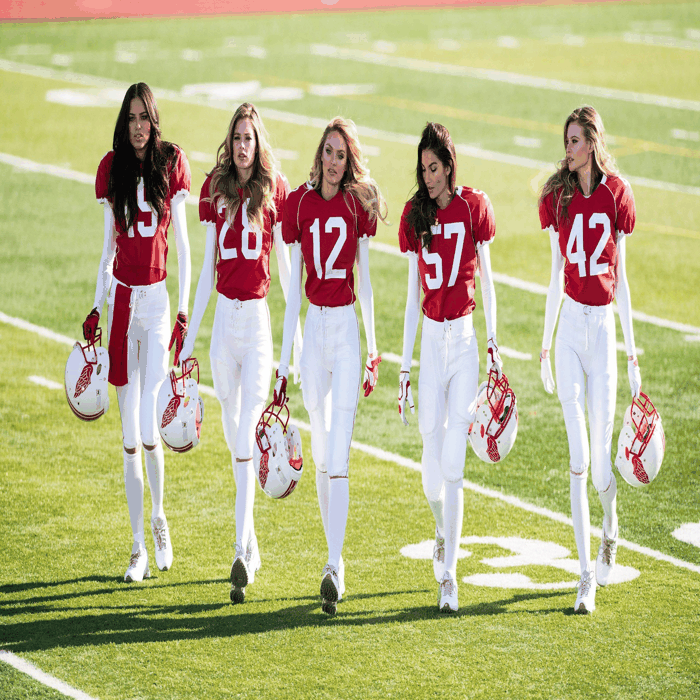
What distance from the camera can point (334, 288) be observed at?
6449 millimetres

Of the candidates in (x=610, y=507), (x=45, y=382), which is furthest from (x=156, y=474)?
(x=45, y=382)

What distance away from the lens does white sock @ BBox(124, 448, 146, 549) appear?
22.6 ft

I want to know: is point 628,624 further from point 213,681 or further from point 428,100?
point 428,100

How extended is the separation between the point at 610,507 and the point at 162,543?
8.24ft

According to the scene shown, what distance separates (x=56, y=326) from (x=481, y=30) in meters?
21.8

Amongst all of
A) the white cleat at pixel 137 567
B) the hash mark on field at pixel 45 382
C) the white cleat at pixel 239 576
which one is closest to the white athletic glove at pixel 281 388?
the white cleat at pixel 239 576

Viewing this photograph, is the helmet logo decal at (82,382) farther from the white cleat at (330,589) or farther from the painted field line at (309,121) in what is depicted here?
the painted field line at (309,121)

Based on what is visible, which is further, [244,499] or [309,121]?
[309,121]

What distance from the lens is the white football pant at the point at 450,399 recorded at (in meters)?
6.37

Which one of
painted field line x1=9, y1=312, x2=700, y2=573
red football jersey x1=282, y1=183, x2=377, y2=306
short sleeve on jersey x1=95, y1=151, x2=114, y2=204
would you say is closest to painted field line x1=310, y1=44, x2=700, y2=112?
painted field line x1=9, y1=312, x2=700, y2=573

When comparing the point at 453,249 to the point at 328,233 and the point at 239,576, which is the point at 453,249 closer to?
the point at 328,233

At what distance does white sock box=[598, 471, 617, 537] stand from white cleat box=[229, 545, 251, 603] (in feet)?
6.29

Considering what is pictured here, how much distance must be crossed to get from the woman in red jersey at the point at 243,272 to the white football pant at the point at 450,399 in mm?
893

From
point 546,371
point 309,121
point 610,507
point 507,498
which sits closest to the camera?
point 610,507
